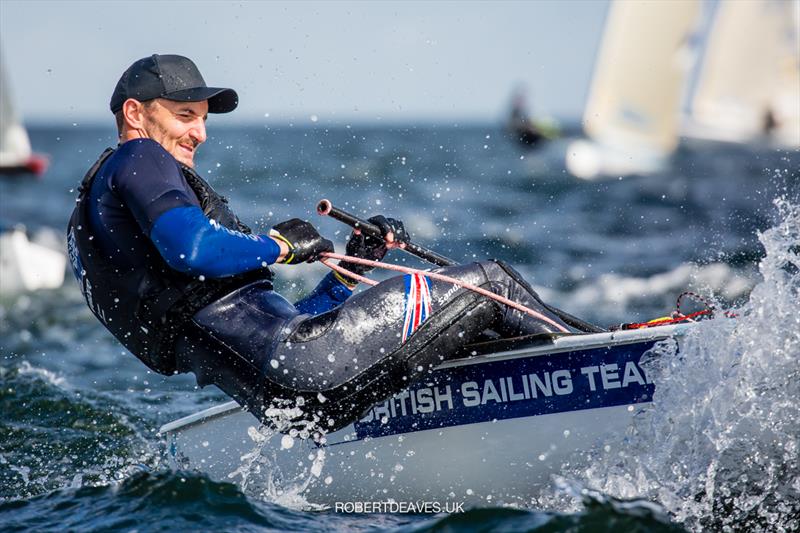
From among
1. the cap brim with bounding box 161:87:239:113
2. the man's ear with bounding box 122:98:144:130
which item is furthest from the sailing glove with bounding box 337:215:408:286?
the man's ear with bounding box 122:98:144:130

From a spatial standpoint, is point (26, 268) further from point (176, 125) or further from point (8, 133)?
point (8, 133)

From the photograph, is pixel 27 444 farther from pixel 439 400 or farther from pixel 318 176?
pixel 318 176

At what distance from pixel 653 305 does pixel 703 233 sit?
686 cm

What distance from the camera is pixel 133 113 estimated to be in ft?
12.4

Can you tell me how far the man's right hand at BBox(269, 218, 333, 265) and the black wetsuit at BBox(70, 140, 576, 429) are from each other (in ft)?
0.32

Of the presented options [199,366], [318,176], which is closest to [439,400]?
[199,366]

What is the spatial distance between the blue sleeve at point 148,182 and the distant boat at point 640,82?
63.4ft

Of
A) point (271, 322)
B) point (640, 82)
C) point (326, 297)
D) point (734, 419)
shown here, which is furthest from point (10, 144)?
point (734, 419)

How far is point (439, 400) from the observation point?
3994 mm

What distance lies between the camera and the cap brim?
12.3ft

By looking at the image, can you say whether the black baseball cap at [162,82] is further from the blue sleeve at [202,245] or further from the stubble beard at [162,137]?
the blue sleeve at [202,245]

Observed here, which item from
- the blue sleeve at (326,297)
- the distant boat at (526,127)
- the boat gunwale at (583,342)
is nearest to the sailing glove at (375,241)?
the blue sleeve at (326,297)

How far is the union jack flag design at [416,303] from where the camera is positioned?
367 cm

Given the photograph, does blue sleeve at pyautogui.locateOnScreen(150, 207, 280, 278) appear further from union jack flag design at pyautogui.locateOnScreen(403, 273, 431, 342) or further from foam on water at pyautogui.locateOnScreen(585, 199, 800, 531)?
foam on water at pyautogui.locateOnScreen(585, 199, 800, 531)
